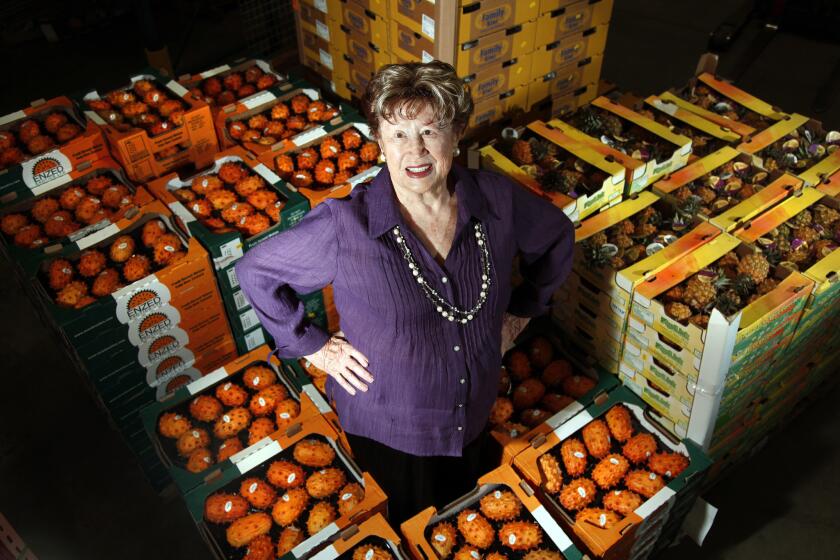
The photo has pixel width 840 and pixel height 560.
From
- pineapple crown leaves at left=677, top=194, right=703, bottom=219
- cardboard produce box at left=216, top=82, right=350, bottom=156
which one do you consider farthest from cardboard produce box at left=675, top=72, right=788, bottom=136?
cardboard produce box at left=216, top=82, right=350, bottom=156

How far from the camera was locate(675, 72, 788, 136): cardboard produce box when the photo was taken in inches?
138

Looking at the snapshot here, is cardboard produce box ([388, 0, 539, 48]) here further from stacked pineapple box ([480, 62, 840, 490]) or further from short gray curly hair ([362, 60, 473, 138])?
short gray curly hair ([362, 60, 473, 138])

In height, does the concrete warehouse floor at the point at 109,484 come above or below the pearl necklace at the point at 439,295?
below

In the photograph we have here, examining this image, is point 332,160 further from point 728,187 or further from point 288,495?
point 728,187

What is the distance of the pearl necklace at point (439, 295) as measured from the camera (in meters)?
2.11

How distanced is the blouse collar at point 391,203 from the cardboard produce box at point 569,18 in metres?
1.68

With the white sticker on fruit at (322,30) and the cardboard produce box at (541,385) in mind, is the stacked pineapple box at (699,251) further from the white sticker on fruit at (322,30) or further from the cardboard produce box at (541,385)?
the white sticker on fruit at (322,30)

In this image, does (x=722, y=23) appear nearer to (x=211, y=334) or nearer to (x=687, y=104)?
(x=687, y=104)

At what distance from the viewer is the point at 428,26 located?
3336 mm

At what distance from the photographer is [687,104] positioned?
3621 mm

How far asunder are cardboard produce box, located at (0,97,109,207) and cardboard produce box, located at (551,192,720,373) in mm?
2350

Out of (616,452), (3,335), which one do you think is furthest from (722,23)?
(3,335)

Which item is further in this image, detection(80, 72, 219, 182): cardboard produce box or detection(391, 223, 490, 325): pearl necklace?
detection(80, 72, 219, 182): cardboard produce box

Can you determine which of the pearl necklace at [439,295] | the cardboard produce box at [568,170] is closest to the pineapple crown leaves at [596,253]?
the cardboard produce box at [568,170]
